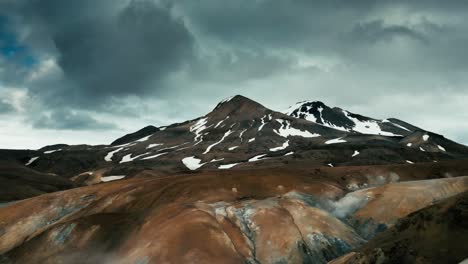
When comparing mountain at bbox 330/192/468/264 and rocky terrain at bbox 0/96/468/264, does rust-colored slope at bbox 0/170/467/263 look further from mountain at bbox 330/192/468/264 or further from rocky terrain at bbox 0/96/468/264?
mountain at bbox 330/192/468/264

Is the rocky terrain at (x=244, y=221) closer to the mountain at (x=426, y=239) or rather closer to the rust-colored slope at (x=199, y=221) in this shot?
the mountain at (x=426, y=239)

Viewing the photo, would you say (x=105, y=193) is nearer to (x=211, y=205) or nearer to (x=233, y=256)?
(x=211, y=205)

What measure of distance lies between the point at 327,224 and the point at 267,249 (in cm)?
1234

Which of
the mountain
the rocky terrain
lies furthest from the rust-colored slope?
the mountain

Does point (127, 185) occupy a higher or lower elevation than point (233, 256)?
higher

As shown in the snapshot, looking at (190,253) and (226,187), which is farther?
(226,187)

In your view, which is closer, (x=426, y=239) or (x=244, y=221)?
(x=426, y=239)

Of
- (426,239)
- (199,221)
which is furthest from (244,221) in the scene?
(426,239)

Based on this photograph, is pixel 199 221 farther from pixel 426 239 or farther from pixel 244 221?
pixel 426 239

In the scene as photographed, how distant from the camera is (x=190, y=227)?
76.4 meters

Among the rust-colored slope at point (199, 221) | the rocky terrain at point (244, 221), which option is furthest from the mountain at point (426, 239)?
the rust-colored slope at point (199, 221)

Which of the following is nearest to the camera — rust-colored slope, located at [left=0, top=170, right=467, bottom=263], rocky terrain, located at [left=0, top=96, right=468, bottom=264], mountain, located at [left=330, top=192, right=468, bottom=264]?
mountain, located at [left=330, top=192, right=468, bottom=264]

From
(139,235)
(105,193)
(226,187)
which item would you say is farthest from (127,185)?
(139,235)

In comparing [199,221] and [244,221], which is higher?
[199,221]
